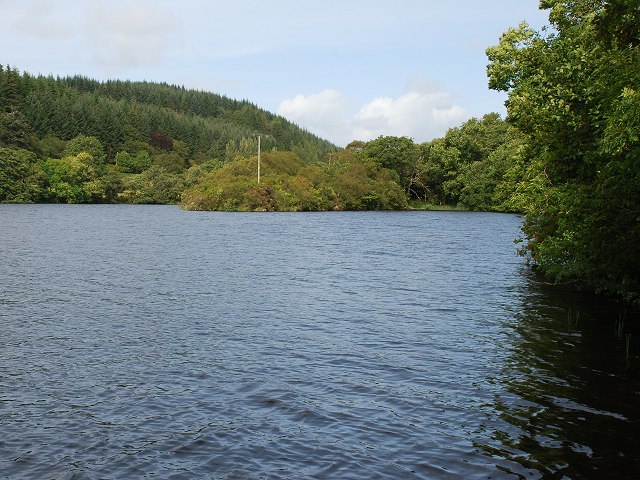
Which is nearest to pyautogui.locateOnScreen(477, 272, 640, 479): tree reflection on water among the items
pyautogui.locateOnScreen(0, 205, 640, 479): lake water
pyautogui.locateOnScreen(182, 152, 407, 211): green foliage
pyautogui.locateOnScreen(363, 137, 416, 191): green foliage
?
pyautogui.locateOnScreen(0, 205, 640, 479): lake water

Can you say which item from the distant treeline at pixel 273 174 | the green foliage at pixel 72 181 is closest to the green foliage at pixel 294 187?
the distant treeline at pixel 273 174

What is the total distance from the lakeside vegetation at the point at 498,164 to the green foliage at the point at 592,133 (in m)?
0.06

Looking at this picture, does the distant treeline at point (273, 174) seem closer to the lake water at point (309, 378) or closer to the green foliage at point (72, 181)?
the green foliage at point (72, 181)

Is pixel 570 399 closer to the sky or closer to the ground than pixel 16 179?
closer to the ground

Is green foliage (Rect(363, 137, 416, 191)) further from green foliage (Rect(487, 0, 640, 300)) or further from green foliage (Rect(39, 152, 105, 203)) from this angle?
green foliage (Rect(487, 0, 640, 300))

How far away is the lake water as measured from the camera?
1115 centimetres

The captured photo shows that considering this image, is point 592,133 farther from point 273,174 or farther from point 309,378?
point 273,174

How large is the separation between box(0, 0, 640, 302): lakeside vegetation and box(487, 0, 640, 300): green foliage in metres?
0.06

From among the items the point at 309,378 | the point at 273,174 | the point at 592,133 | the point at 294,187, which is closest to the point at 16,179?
the point at 273,174

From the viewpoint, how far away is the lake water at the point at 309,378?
11.1m

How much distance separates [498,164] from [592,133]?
109 metres

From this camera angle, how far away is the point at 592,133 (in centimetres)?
2069

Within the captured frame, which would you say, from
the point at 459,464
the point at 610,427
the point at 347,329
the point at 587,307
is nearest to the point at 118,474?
the point at 459,464

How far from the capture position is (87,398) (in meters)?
14.0
